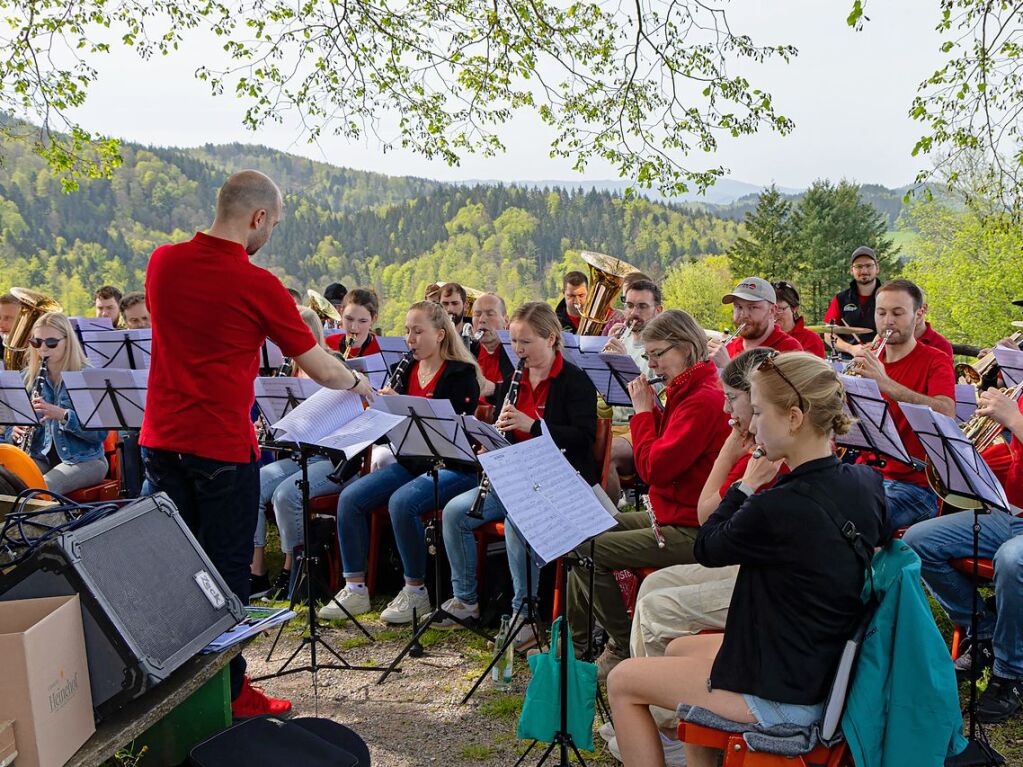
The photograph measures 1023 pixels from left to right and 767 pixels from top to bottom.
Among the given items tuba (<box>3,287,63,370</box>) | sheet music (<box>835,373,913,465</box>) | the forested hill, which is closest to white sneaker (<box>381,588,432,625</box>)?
sheet music (<box>835,373,913,465</box>)

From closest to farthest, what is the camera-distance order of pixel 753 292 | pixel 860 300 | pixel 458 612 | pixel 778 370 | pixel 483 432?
1. pixel 778 370
2. pixel 483 432
3. pixel 458 612
4. pixel 753 292
5. pixel 860 300

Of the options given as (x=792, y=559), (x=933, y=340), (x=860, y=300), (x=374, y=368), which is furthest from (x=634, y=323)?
(x=792, y=559)

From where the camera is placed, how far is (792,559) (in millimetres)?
2383

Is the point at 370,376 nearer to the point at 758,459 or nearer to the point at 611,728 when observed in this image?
the point at 611,728

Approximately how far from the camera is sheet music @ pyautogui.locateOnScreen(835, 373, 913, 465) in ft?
12.2

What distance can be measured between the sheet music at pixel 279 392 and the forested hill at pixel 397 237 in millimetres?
56731

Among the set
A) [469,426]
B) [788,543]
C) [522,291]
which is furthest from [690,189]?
[522,291]

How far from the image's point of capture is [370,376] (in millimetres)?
6098

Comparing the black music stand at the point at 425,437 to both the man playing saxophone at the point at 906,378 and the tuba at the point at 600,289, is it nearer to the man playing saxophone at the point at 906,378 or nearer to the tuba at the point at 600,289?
the man playing saxophone at the point at 906,378

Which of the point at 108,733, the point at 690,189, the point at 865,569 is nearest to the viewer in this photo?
the point at 108,733

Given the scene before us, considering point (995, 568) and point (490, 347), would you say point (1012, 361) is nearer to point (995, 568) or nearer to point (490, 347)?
point (995, 568)

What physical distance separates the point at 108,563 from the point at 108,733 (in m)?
0.44

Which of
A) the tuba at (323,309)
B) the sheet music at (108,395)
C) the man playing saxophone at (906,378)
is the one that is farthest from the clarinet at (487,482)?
the tuba at (323,309)

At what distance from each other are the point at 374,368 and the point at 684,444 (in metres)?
2.90
